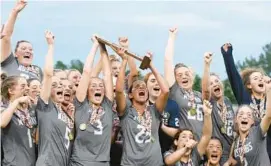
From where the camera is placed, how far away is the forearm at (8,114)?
9.73 metres

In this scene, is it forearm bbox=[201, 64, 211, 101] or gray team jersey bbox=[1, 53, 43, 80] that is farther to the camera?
forearm bbox=[201, 64, 211, 101]

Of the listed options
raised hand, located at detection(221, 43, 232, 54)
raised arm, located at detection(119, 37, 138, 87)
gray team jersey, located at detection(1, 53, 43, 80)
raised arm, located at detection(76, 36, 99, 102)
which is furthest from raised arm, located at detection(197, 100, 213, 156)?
gray team jersey, located at detection(1, 53, 43, 80)

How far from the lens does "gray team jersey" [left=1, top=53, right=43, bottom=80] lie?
422 inches

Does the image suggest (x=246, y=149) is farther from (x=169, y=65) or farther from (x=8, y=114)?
(x=8, y=114)

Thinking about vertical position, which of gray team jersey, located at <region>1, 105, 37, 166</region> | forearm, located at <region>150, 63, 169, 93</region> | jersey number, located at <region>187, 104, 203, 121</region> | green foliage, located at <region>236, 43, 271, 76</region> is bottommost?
gray team jersey, located at <region>1, 105, 37, 166</region>

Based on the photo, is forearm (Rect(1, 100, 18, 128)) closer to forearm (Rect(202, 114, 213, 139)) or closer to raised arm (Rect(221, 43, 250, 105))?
forearm (Rect(202, 114, 213, 139))

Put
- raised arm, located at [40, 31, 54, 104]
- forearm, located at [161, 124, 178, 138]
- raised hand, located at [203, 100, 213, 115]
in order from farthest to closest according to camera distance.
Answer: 1. forearm, located at [161, 124, 178, 138]
2. raised hand, located at [203, 100, 213, 115]
3. raised arm, located at [40, 31, 54, 104]

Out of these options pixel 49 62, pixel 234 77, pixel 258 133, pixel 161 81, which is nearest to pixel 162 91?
pixel 161 81

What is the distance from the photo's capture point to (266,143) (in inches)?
428

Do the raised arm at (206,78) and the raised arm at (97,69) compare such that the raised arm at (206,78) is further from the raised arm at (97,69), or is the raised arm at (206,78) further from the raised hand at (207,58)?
the raised arm at (97,69)

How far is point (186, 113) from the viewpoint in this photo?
10.9m

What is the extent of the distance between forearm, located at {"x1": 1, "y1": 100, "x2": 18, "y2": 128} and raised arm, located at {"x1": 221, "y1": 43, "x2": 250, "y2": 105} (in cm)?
288

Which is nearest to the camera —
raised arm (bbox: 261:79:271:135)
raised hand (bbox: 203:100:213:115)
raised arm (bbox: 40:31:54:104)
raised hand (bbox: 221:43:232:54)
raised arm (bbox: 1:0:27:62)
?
raised arm (bbox: 40:31:54:104)

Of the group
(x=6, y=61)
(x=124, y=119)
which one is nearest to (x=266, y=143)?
(x=124, y=119)
